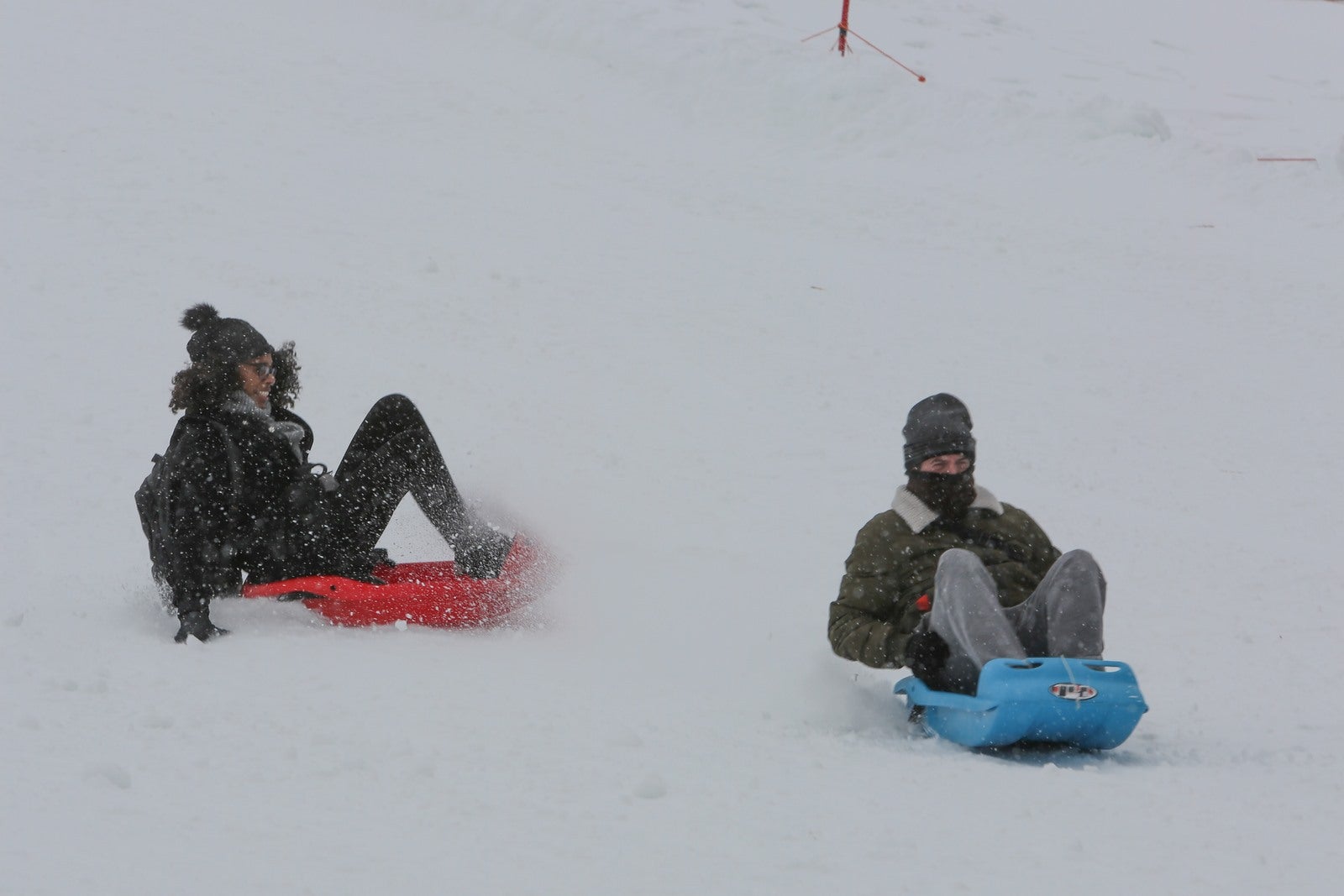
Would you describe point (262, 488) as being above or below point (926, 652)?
above

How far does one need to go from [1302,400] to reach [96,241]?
22.7 ft

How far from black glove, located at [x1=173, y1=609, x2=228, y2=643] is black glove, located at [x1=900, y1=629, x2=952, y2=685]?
1901 millimetres

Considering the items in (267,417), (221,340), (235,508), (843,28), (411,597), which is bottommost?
(411,597)

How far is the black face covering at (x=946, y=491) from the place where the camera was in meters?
3.84

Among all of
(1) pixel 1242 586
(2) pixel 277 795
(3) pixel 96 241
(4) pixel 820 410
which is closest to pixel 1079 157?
(4) pixel 820 410

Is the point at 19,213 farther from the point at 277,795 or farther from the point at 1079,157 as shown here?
the point at 1079,157

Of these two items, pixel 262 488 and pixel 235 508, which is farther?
pixel 262 488

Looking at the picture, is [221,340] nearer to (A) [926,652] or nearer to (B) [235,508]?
(B) [235,508]

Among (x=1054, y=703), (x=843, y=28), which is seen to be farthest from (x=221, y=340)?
(x=843, y=28)

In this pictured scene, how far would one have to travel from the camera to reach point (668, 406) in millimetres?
6785

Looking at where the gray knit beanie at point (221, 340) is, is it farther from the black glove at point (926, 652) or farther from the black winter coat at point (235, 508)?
the black glove at point (926, 652)

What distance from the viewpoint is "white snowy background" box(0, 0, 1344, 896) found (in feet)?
8.59

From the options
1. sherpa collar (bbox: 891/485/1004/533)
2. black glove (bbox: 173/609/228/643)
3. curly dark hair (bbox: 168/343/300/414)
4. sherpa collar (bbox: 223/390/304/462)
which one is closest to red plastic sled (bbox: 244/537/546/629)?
black glove (bbox: 173/609/228/643)

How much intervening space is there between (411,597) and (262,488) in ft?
2.01
